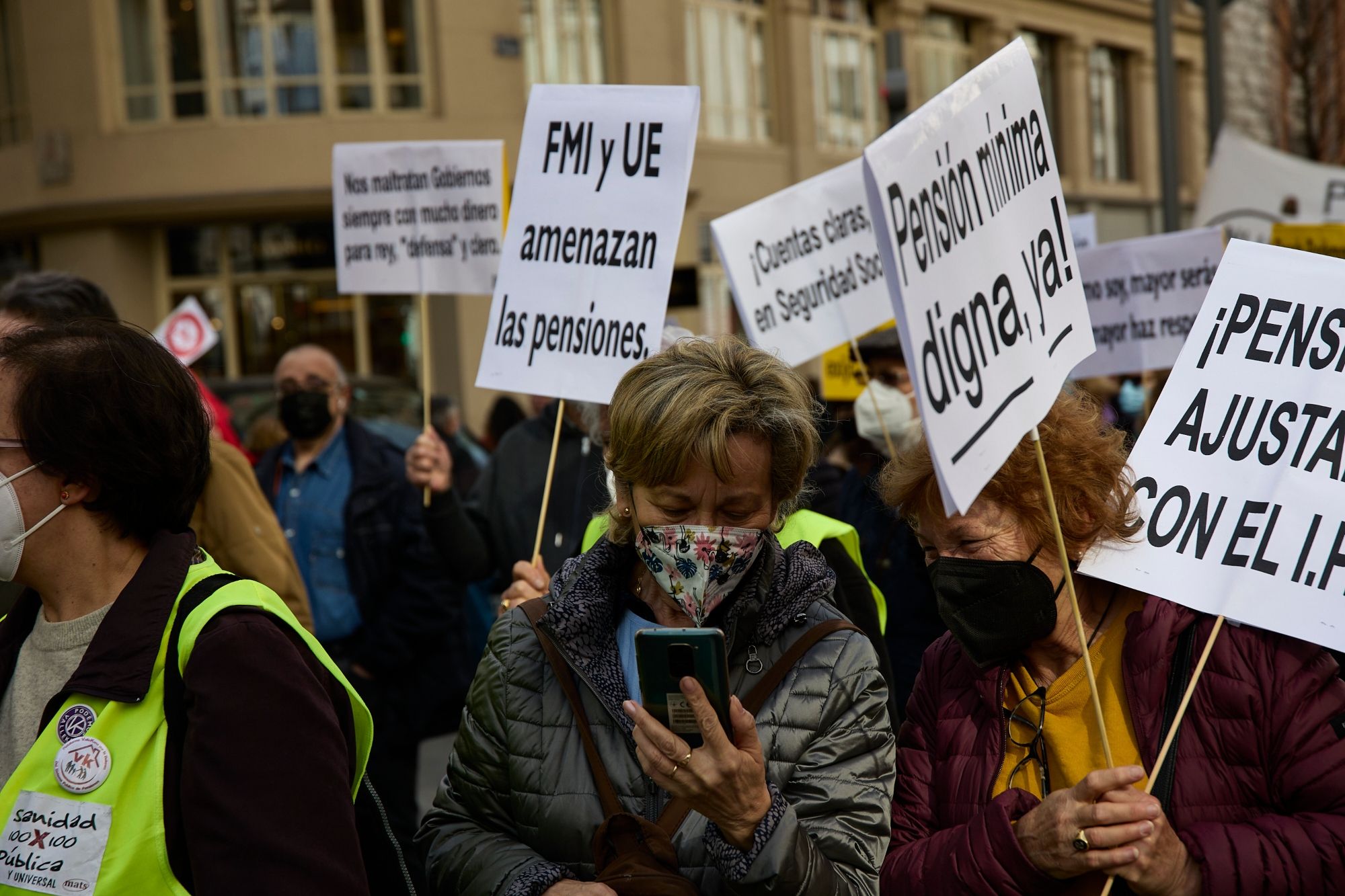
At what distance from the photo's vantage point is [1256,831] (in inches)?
99.5

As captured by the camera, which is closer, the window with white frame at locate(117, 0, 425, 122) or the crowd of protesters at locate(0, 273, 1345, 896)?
the crowd of protesters at locate(0, 273, 1345, 896)

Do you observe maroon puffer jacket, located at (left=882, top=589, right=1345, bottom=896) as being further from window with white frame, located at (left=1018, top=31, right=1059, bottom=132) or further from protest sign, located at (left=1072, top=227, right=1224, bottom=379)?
window with white frame, located at (left=1018, top=31, right=1059, bottom=132)

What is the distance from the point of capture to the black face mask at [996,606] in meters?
2.76

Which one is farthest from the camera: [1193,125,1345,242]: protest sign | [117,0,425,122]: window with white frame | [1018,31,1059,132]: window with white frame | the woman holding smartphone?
[1018,31,1059,132]: window with white frame

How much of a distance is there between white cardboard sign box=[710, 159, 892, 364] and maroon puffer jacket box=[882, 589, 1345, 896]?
10.8 feet

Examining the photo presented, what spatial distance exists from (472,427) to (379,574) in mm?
15133

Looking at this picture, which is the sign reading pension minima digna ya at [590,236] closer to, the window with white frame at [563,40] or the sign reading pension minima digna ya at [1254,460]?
the sign reading pension minima digna ya at [1254,460]

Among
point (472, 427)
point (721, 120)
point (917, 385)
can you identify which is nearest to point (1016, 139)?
point (917, 385)

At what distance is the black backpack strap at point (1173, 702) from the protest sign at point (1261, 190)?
7.19 metres

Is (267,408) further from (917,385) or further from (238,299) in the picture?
(238,299)

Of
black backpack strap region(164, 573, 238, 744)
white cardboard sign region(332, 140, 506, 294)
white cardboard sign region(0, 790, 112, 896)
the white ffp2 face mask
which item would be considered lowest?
white cardboard sign region(0, 790, 112, 896)

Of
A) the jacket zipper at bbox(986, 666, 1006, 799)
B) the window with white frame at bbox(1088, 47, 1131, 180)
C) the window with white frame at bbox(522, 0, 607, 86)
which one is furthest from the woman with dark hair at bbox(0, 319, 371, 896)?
the window with white frame at bbox(1088, 47, 1131, 180)

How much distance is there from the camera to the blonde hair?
2.53 m

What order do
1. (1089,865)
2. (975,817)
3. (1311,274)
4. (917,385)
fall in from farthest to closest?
(1311,274), (975,817), (1089,865), (917,385)
